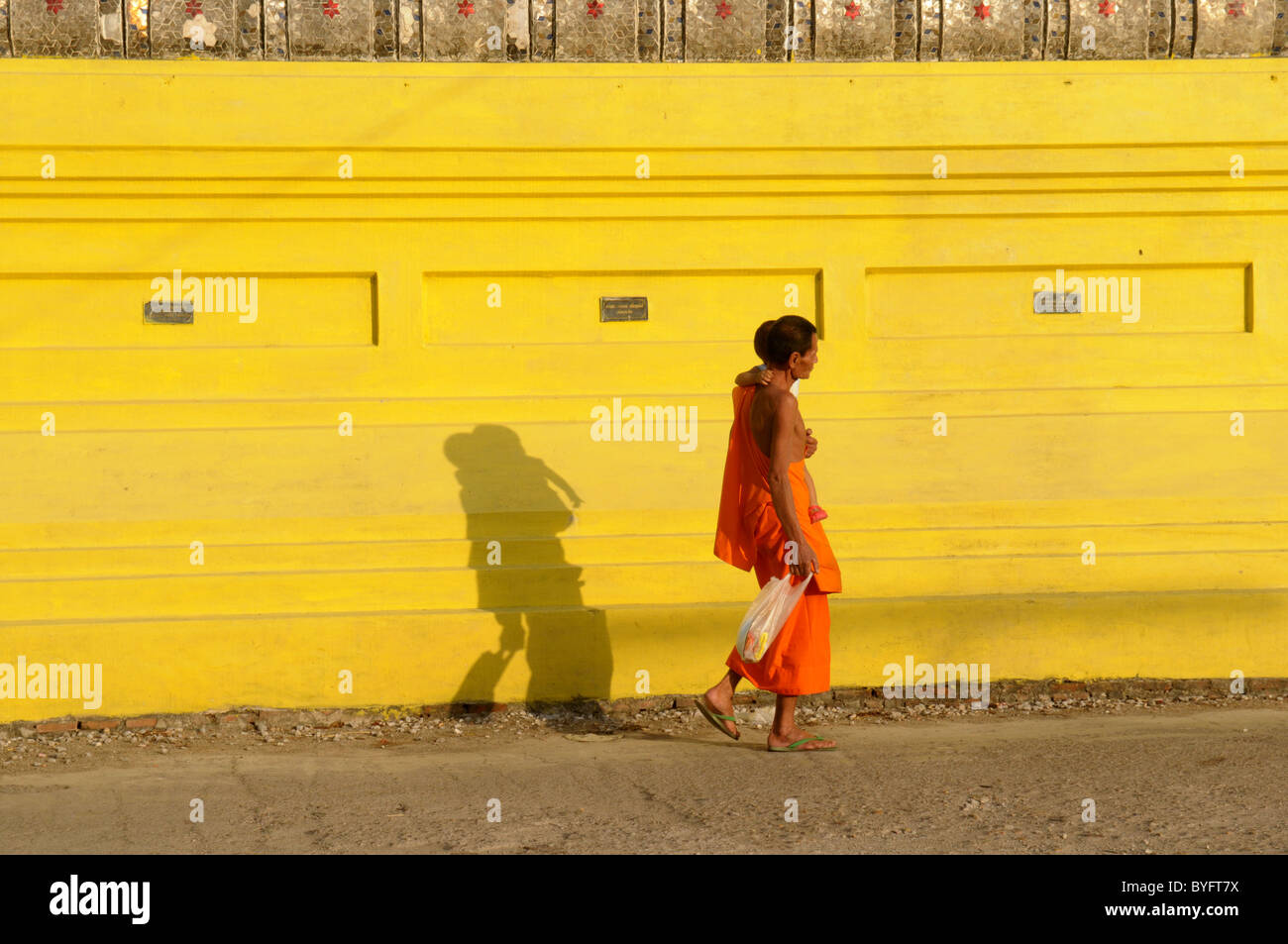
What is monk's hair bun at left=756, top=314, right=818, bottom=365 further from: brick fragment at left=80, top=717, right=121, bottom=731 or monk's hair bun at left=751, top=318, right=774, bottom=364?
brick fragment at left=80, top=717, right=121, bottom=731

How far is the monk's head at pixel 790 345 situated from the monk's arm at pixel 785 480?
0.19 m

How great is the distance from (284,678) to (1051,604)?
376 centimetres

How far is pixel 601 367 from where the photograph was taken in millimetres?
6637

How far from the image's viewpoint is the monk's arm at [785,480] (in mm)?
5531

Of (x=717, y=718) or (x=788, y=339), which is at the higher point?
(x=788, y=339)

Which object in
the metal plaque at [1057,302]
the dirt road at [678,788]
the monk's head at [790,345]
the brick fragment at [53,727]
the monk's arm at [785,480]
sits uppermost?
the metal plaque at [1057,302]

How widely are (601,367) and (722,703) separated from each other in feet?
6.05

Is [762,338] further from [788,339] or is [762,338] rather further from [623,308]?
[623,308]

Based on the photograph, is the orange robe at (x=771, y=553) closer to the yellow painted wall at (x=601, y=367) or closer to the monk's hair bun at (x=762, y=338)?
the monk's hair bun at (x=762, y=338)

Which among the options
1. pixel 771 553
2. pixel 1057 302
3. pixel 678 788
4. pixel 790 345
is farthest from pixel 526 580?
pixel 1057 302

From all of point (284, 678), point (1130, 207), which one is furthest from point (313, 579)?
point (1130, 207)

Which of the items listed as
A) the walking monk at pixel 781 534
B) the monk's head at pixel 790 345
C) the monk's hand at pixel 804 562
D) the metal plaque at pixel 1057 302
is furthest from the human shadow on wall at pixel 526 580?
the metal plaque at pixel 1057 302

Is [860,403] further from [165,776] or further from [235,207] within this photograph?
[165,776]

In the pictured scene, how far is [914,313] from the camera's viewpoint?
6777mm
